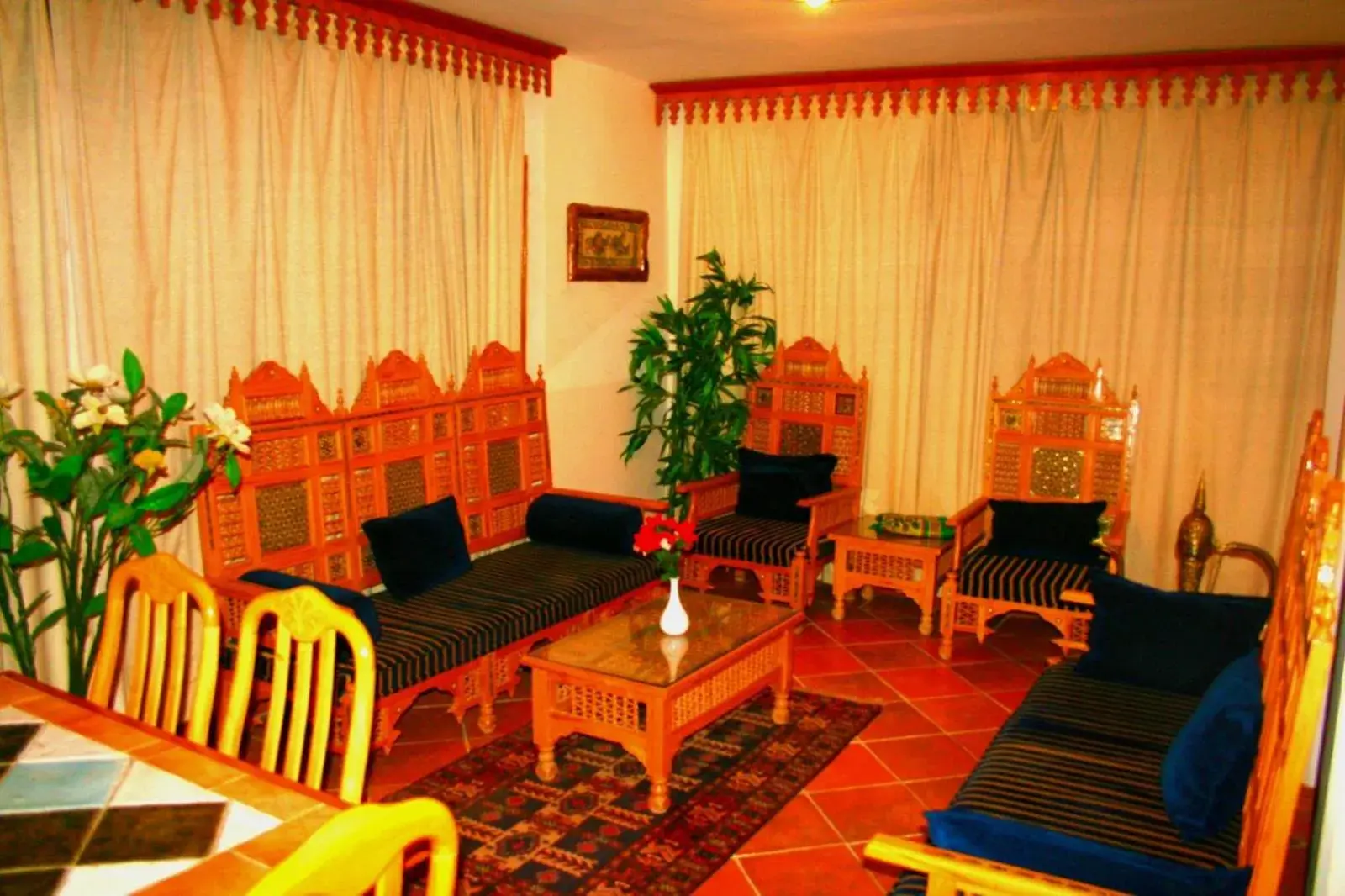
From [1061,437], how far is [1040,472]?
22 cm

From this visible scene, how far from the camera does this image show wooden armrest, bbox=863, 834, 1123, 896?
6.33 ft

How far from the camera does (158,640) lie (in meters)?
2.44

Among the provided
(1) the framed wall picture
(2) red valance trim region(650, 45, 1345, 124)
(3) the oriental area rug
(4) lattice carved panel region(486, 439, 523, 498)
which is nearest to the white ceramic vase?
(3) the oriental area rug

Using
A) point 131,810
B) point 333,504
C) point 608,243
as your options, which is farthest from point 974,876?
point 608,243

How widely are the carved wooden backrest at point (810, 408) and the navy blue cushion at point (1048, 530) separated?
1.03m

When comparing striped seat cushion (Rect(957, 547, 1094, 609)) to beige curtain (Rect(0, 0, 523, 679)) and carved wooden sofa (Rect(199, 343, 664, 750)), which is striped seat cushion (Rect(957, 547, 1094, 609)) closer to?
carved wooden sofa (Rect(199, 343, 664, 750))

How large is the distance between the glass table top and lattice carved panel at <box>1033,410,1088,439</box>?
2.19m

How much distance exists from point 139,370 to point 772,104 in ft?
13.6

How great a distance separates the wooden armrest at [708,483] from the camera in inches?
230

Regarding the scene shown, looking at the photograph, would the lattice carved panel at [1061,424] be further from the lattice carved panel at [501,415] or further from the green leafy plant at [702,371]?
the lattice carved panel at [501,415]

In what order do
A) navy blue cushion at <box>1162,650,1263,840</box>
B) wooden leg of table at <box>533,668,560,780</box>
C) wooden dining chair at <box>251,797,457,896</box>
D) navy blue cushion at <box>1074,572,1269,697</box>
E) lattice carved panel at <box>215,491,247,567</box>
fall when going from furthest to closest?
lattice carved panel at <box>215,491,247,567</box>, wooden leg of table at <box>533,668,560,780</box>, navy blue cushion at <box>1074,572,1269,697</box>, navy blue cushion at <box>1162,650,1263,840</box>, wooden dining chair at <box>251,797,457,896</box>

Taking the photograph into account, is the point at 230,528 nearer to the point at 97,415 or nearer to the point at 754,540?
the point at 97,415

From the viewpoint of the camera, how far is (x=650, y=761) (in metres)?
3.56

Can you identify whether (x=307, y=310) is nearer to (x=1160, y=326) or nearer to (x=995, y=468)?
(x=995, y=468)
